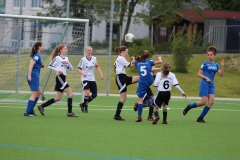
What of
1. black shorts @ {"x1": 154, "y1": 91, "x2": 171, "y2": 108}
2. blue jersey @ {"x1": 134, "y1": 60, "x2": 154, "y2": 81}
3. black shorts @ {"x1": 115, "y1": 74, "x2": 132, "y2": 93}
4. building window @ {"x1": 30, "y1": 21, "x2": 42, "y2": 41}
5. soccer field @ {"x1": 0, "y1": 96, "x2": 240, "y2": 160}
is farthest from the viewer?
building window @ {"x1": 30, "y1": 21, "x2": 42, "y2": 41}

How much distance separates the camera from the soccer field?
9.46 meters

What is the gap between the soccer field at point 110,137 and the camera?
9.46 m

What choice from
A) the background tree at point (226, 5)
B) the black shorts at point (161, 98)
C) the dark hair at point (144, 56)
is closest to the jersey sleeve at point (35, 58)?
the dark hair at point (144, 56)

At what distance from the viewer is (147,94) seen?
49.3 feet

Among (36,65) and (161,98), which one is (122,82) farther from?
(36,65)

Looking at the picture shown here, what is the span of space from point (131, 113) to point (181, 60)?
48.8 feet

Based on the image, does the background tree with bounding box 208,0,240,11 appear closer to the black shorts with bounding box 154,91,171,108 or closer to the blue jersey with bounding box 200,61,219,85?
the blue jersey with bounding box 200,61,219,85

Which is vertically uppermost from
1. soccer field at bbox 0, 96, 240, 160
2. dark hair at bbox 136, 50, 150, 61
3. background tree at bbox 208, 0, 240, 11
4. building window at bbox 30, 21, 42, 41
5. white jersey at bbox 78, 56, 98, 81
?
background tree at bbox 208, 0, 240, 11

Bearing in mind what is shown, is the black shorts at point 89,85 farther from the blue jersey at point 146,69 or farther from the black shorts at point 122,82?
the blue jersey at point 146,69

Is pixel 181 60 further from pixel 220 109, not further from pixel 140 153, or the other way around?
pixel 140 153

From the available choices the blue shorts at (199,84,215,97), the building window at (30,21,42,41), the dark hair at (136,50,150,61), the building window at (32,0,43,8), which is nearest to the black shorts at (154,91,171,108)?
the dark hair at (136,50,150,61)

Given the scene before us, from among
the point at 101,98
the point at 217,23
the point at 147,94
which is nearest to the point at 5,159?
the point at 147,94

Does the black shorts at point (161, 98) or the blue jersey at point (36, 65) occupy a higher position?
the blue jersey at point (36, 65)

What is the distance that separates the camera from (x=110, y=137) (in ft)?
37.3
